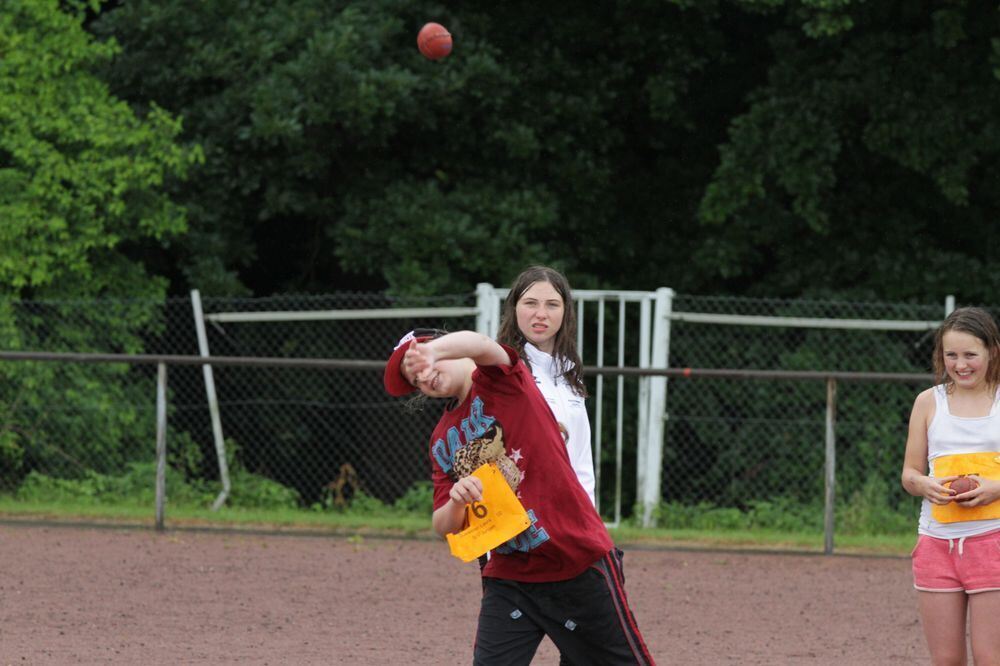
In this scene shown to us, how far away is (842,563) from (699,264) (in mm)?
5623

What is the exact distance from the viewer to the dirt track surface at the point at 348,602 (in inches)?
274

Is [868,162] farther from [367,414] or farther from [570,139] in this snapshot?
[367,414]

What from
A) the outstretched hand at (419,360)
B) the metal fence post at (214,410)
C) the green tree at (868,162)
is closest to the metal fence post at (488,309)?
the metal fence post at (214,410)

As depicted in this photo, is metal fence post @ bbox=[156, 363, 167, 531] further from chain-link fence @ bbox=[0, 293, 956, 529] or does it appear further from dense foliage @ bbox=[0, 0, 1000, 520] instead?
dense foliage @ bbox=[0, 0, 1000, 520]

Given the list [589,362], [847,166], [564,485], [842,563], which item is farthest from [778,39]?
[564,485]

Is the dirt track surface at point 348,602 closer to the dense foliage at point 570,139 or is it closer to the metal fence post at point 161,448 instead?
the metal fence post at point 161,448

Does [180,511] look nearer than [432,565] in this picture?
No

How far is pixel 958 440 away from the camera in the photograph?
4.70 meters

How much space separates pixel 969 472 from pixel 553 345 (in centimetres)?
148

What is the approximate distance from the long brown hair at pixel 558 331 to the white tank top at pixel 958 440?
1248mm

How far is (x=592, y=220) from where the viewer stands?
16.0 m

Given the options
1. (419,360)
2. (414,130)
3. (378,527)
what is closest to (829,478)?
(378,527)

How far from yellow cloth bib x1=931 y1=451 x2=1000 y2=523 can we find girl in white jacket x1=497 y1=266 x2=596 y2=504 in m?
1.22

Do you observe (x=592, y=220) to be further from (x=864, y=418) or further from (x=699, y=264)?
(x=864, y=418)
